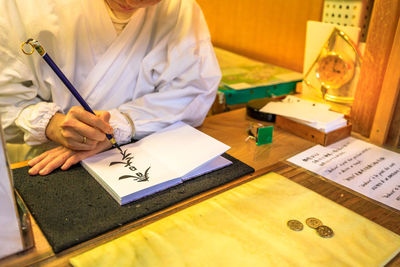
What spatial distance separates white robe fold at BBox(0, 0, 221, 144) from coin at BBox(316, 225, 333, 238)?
0.56m

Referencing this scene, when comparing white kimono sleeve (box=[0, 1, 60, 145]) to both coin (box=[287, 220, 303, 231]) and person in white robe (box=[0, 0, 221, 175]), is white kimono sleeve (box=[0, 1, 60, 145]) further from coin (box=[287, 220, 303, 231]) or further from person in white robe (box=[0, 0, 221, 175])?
coin (box=[287, 220, 303, 231])

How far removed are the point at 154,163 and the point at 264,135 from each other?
0.37 meters

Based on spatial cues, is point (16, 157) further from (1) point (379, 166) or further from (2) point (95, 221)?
(1) point (379, 166)

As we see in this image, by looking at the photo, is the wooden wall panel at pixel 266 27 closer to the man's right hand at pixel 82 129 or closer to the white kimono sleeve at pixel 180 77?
the white kimono sleeve at pixel 180 77

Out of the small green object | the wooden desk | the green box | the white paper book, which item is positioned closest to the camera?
the wooden desk

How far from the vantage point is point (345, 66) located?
4.19ft

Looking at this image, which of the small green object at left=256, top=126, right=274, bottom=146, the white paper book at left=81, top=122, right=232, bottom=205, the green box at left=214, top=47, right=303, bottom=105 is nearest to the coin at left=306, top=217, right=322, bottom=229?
the white paper book at left=81, top=122, right=232, bottom=205

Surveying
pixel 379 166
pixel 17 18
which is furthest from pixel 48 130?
pixel 379 166

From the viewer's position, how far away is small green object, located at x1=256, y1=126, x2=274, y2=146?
1.04 meters

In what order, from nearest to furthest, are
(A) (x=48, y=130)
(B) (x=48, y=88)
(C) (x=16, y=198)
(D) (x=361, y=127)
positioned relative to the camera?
(C) (x=16, y=198) < (A) (x=48, y=130) < (B) (x=48, y=88) < (D) (x=361, y=127)

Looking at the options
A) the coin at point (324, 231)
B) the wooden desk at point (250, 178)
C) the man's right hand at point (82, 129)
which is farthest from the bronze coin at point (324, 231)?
the man's right hand at point (82, 129)

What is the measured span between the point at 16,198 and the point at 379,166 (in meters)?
0.89

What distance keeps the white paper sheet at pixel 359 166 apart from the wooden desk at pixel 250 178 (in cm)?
3

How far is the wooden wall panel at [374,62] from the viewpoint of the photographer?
1047mm
